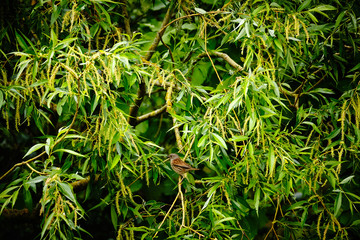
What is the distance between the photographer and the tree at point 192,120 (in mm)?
1714

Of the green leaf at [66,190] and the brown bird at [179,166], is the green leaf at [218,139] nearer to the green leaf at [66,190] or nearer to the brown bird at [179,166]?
the brown bird at [179,166]

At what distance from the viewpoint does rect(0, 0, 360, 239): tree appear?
1.71 metres

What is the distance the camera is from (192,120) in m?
1.82

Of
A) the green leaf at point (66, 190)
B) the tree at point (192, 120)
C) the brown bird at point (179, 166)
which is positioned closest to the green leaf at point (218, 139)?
the tree at point (192, 120)

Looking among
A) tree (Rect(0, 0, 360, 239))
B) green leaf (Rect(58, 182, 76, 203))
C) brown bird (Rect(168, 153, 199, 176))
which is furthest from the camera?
brown bird (Rect(168, 153, 199, 176))

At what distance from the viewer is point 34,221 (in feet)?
9.57

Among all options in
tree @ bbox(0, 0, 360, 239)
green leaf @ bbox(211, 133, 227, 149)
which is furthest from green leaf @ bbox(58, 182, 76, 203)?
green leaf @ bbox(211, 133, 227, 149)

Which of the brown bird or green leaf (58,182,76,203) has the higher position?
green leaf (58,182,76,203)

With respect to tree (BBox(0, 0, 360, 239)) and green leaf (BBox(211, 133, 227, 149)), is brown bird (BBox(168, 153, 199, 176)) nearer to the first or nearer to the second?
tree (BBox(0, 0, 360, 239))

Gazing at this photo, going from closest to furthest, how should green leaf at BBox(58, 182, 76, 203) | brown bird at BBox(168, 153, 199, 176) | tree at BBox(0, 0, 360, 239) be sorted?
green leaf at BBox(58, 182, 76, 203) < tree at BBox(0, 0, 360, 239) < brown bird at BBox(168, 153, 199, 176)

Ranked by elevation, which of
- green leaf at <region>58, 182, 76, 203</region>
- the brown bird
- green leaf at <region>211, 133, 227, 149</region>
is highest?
green leaf at <region>211, 133, 227, 149</region>

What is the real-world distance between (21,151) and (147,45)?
158 cm

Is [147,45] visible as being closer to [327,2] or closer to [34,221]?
[327,2]

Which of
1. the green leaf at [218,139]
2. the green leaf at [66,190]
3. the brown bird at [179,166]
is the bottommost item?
the brown bird at [179,166]
